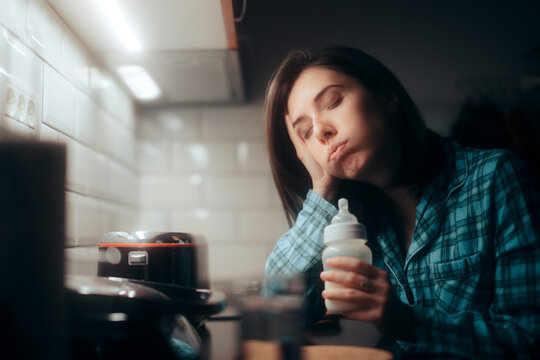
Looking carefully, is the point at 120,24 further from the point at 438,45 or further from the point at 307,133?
the point at 438,45

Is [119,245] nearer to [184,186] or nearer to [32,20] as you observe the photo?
[184,186]

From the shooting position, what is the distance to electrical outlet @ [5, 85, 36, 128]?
562 millimetres

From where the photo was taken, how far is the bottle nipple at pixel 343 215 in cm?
67

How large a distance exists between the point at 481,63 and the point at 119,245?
810 mm

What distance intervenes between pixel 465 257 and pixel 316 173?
298 millimetres

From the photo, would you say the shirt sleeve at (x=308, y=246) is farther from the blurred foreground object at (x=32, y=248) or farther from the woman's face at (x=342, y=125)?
the blurred foreground object at (x=32, y=248)

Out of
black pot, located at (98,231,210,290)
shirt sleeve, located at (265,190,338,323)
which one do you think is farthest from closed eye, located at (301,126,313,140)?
black pot, located at (98,231,210,290)

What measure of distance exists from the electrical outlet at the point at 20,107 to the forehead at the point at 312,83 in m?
0.45

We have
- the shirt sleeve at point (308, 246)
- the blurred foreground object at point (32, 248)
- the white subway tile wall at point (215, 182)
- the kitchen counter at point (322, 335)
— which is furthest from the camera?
the white subway tile wall at point (215, 182)

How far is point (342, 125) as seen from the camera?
719 mm

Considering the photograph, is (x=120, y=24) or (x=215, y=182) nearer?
(x=120, y=24)

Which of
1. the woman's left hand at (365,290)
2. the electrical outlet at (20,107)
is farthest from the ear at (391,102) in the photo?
the electrical outlet at (20,107)

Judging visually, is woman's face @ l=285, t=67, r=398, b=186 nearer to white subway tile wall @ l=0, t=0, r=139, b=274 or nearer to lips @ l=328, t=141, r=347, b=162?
lips @ l=328, t=141, r=347, b=162

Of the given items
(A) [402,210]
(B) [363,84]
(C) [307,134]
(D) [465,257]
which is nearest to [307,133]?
(C) [307,134]
